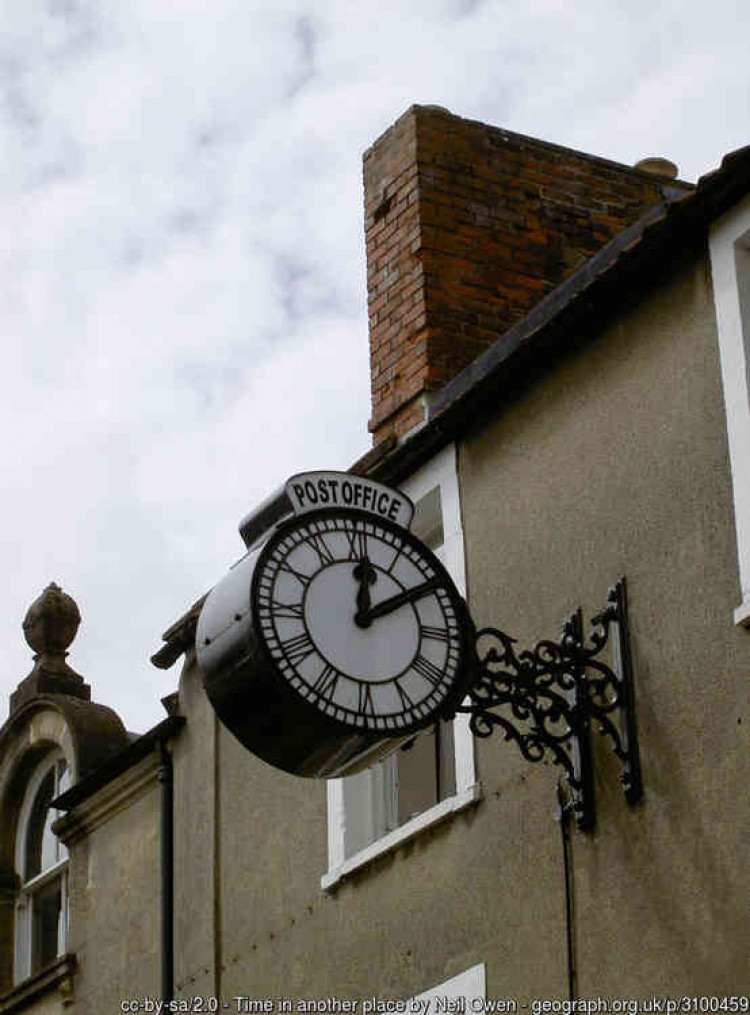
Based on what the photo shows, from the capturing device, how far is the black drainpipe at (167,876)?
561 inches

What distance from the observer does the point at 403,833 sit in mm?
11977

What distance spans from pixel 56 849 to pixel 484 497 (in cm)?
626

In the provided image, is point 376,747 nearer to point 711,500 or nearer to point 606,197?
point 711,500

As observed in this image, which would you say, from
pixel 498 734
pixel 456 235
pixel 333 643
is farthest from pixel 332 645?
pixel 456 235

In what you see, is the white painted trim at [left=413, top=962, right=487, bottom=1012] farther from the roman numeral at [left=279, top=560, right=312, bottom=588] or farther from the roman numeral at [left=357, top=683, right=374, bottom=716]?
the roman numeral at [left=279, top=560, right=312, bottom=588]

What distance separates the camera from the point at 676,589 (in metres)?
10.4

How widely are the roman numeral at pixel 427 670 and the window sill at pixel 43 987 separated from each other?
6.71 metres

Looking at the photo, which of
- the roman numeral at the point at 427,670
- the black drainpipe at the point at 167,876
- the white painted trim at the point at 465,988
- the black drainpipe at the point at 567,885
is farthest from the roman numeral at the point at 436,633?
the black drainpipe at the point at 167,876

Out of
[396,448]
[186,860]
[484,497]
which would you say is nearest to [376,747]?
[484,497]

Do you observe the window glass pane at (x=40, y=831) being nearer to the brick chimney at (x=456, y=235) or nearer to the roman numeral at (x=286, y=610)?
the brick chimney at (x=456, y=235)

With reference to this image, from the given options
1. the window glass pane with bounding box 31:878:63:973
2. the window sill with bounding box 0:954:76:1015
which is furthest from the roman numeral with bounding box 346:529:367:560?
the window glass pane with bounding box 31:878:63:973

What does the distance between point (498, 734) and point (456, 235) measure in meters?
4.55

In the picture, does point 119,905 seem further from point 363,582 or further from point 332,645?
point 332,645

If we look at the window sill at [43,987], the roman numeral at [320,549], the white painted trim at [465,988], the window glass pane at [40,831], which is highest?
the window glass pane at [40,831]
